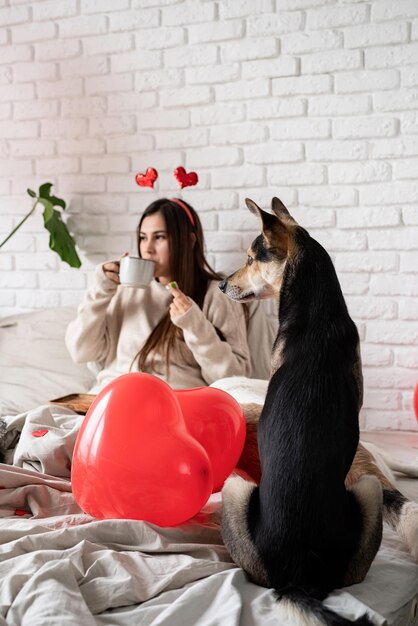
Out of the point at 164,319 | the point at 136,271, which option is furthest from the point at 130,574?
the point at 164,319

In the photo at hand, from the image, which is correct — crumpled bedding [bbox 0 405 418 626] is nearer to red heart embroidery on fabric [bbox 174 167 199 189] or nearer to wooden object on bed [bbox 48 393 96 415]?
wooden object on bed [bbox 48 393 96 415]

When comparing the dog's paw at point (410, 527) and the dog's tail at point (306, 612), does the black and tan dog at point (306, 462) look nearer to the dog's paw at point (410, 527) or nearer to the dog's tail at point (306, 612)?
the dog's tail at point (306, 612)

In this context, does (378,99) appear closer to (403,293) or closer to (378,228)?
(378,228)

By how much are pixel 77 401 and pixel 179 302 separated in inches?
20.1

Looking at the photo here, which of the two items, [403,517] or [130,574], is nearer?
[130,574]

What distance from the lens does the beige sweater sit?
9.09 ft

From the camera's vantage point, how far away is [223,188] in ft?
10.5

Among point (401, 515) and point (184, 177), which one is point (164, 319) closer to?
point (184, 177)

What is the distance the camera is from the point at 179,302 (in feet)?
8.88

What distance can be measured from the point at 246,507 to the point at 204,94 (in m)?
2.16

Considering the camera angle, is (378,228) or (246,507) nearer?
(246,507)

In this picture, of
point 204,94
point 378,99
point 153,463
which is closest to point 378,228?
point 378,99

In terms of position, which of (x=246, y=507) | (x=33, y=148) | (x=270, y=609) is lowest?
(x=270, y=609)

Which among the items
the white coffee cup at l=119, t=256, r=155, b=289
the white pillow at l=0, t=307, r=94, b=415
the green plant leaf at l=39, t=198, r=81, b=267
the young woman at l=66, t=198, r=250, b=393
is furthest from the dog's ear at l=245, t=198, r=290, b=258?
the green plant leaf at l=39, t=198, r=81, b=267
